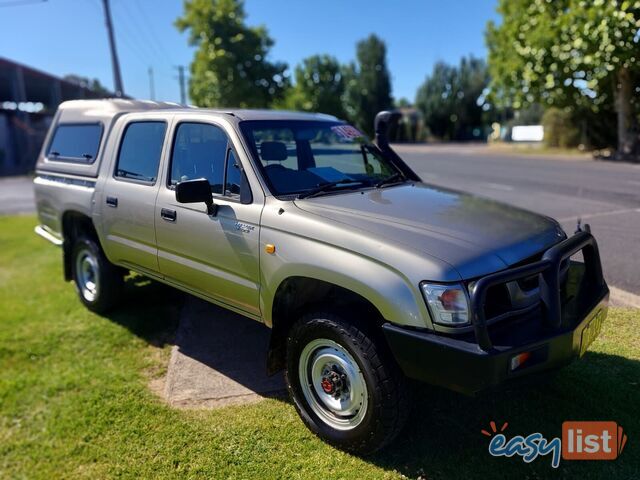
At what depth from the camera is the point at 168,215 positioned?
404 cm

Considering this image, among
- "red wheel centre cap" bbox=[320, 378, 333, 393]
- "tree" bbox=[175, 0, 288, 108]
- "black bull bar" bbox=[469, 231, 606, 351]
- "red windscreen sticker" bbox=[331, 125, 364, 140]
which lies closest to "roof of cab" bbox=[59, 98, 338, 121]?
"red windscreen sticker" bbox=[331, 125, 364, 140]

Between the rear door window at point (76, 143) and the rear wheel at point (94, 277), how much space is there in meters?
0.87

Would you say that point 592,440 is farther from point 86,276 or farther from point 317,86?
point 317,86

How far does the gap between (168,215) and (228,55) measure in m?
27.4

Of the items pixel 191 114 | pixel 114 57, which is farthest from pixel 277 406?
pixel 114 57

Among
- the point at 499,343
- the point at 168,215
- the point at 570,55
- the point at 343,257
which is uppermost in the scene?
the point at 570,55

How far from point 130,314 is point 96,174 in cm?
152

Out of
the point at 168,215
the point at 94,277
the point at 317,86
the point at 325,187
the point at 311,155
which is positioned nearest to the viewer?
the point at 325,187

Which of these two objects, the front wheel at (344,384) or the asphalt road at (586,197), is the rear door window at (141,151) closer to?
the front wheel at (344,384)

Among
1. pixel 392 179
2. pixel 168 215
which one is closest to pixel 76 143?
pixel 168 215

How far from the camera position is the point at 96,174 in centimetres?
502

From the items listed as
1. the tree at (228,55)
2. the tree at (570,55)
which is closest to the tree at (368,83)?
the tree at (228,55)

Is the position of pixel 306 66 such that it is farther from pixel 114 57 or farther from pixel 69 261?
pixel 69 261

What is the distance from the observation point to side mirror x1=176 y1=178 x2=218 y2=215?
3.35 metres
